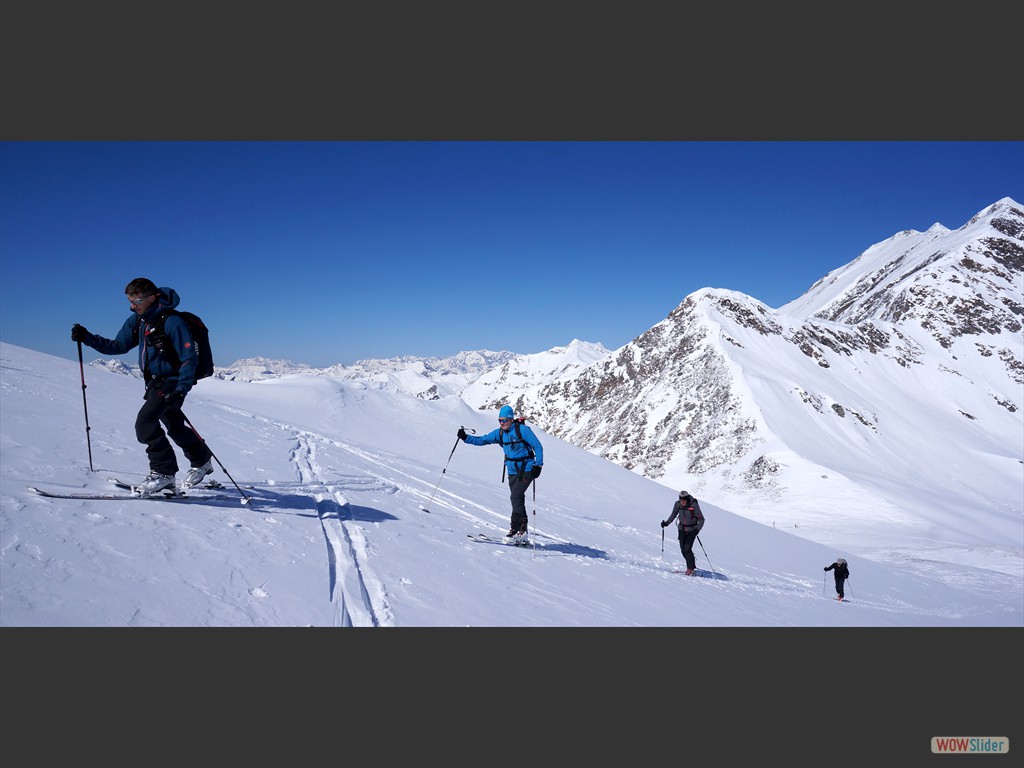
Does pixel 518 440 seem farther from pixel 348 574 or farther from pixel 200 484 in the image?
pixel 200 484

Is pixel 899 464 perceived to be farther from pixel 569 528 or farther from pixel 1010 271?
pixel 1010 271

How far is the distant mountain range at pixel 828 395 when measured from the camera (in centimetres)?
5988

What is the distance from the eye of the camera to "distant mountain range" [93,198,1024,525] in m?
59.9

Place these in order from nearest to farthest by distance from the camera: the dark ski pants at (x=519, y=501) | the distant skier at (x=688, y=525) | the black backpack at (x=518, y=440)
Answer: the dark ski pants at (x=519, y=501)
the black backpack at (x=518, y=440)
the distant skier at (x=688, y=525)

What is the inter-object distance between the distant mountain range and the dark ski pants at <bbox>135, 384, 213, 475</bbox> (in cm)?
3303

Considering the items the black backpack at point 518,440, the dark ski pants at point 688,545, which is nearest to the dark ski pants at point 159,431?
the black backpack at point 518,440

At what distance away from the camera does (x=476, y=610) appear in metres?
6.07

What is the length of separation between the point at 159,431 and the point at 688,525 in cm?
1055

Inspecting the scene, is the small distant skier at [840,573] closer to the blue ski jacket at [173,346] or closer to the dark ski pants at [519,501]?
the dark ski pants at [519,501]

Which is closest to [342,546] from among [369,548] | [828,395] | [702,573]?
[369,548]

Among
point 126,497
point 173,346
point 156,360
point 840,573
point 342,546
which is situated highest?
point 173,346

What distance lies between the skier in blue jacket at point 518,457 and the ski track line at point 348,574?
269cm

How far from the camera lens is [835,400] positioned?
2921 inches

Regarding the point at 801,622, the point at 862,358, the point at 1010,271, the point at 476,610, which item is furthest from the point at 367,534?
the point at 1010,271
